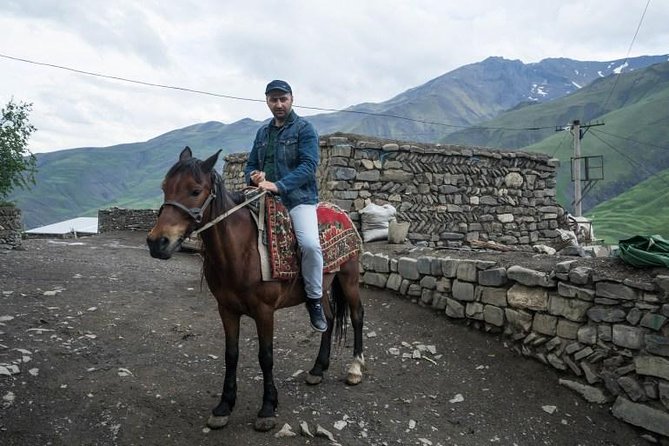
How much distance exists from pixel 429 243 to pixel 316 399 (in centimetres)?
646

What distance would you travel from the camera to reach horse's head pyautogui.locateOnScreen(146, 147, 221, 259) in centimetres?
265

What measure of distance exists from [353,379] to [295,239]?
168 centimetres

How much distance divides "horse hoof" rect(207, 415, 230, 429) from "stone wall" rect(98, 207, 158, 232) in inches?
661

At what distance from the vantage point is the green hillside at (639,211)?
38562mm

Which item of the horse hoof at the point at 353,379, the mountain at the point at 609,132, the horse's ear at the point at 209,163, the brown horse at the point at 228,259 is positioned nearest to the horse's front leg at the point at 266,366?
the brown horse at the point at 228,259

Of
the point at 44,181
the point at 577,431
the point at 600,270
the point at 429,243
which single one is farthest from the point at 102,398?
the point at 44,181

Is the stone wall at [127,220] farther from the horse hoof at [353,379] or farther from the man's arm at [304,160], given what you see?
the man's arm at [304,160]

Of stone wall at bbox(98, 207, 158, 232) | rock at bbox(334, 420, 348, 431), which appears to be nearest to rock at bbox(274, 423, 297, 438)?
rock at bbox(334, 420, 348, 431)

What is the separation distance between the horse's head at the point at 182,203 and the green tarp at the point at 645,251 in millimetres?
3991

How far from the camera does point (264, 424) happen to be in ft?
10.9

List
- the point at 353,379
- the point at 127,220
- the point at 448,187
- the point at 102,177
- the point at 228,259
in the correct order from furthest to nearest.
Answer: the point at 102,177
the point at 127,220
the point at 448,187
the point at 353,379
the point at 228,259

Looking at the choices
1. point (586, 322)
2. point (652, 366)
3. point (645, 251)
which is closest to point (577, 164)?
point (645, 251)

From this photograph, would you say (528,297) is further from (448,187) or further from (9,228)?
(9,228)

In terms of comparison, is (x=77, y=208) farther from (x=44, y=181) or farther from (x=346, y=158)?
(x=346, y=158)
